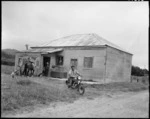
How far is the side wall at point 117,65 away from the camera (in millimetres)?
22278

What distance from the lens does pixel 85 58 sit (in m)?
22.7

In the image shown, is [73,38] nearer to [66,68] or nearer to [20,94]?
[66,68]

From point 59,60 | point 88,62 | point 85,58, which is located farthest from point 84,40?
point 59,60

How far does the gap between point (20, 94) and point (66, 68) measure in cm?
1389

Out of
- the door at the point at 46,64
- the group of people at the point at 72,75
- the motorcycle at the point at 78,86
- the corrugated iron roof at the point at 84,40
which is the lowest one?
the motorcycle at the point at 78,86

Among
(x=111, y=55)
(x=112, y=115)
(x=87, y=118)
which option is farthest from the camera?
(x=111, y=55)

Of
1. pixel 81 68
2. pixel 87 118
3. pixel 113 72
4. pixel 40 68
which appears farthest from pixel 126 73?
pixel 87 118

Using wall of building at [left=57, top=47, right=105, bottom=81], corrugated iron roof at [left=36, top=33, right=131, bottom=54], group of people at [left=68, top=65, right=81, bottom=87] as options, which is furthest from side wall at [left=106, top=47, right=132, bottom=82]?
group of people at [left=68, top=65, right=81, bottom=87]

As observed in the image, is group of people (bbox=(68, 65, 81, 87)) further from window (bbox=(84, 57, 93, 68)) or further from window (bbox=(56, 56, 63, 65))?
window (bbox=(56, 56, 63, 65))

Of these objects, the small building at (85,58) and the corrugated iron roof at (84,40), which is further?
the corrugated iron roof at (84,40)

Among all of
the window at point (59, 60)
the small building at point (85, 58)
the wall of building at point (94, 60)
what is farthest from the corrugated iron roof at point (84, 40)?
the window at point (59, 60)

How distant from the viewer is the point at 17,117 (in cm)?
691

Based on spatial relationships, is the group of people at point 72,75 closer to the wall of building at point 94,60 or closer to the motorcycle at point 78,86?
the motorcycle at point 78,86

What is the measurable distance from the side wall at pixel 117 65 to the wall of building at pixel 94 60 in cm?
67
